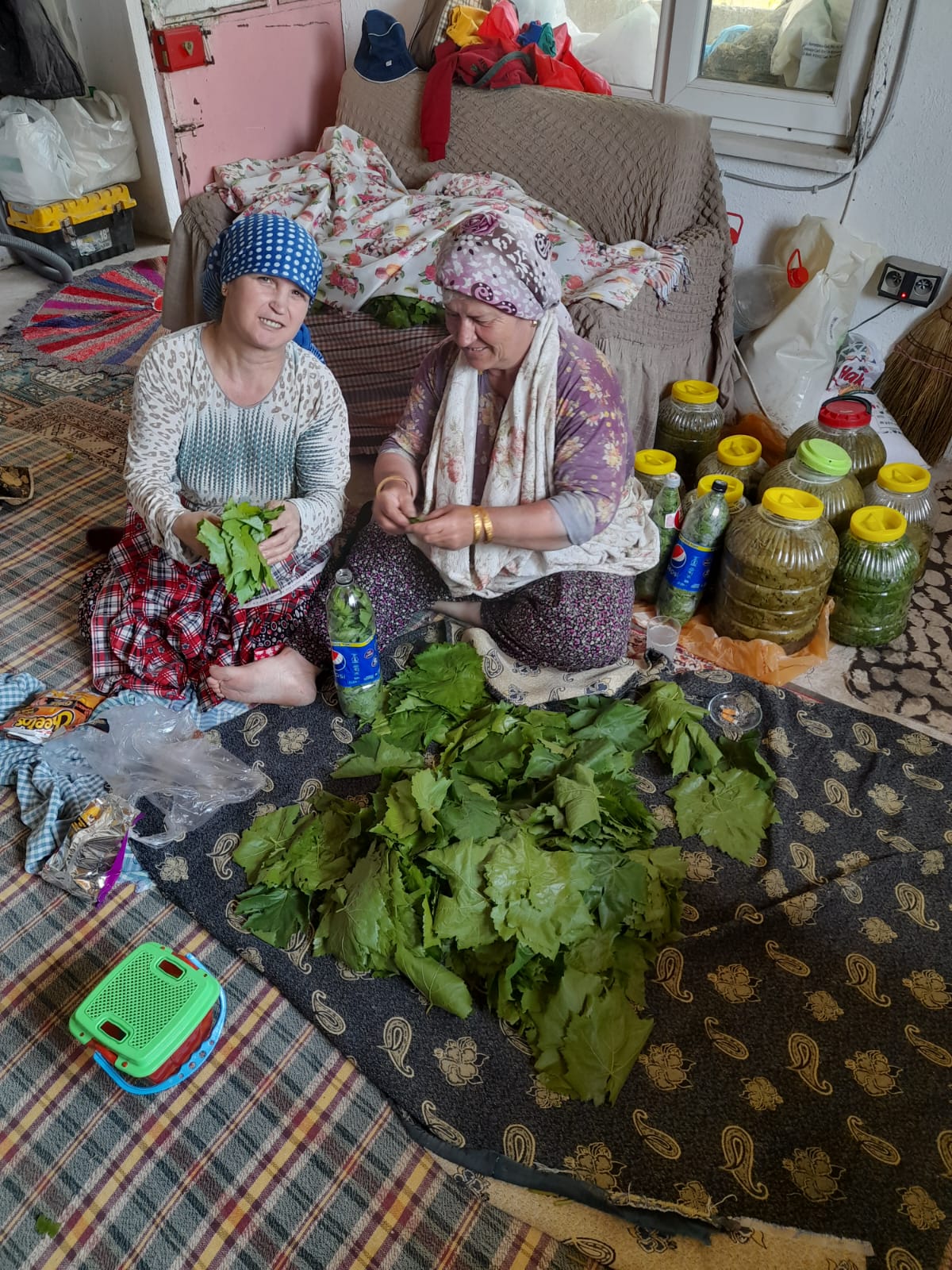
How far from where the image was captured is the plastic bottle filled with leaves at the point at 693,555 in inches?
80.4

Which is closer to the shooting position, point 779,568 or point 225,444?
point 225,444

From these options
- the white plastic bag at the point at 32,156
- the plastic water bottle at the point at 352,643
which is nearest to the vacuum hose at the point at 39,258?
the white plastic bag at the point at 32,156

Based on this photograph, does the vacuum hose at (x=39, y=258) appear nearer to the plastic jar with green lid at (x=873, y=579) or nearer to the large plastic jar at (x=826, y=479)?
the large plastic jar at (x=826, y=479)

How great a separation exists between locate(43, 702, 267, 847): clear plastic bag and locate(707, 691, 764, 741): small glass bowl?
1.00 m

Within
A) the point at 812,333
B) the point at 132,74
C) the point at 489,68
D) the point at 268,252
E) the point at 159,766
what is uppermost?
the point at 489,68

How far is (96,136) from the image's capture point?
4109mm

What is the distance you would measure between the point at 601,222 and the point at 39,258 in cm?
278

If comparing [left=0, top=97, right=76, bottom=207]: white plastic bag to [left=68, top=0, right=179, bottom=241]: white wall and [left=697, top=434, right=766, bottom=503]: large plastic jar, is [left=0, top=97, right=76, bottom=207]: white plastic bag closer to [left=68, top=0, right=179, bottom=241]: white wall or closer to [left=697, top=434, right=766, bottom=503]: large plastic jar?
[left=68, top=0, right=179, bottom=241]: white wall

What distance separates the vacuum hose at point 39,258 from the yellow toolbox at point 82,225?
0.08m

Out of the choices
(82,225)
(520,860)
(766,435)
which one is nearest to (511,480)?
(520,860)

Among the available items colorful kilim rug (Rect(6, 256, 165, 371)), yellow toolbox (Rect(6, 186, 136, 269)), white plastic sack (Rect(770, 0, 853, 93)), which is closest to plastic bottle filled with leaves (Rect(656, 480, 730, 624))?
white plastic sack (Rect(770, 0, 853, 93))

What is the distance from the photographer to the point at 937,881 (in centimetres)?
158

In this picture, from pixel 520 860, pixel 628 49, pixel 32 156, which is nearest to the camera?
pixel 520 860

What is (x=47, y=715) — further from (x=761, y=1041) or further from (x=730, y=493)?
(x=730, y=493)
